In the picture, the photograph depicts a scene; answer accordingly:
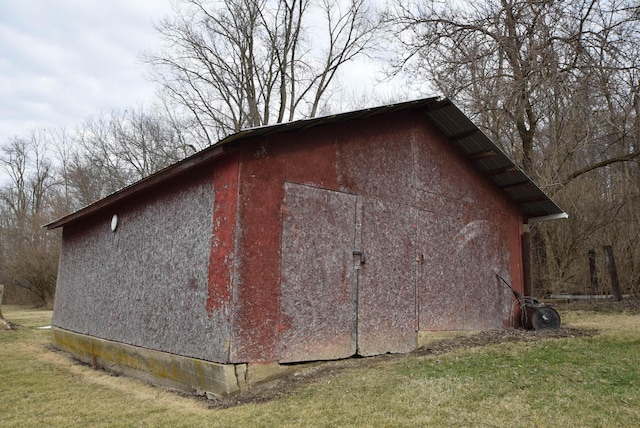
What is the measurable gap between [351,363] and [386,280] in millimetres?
1460

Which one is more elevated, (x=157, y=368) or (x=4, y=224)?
(x=4, y=224)

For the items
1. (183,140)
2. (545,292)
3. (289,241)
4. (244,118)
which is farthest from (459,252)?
(183,140)

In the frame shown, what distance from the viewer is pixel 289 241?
22.2 feet

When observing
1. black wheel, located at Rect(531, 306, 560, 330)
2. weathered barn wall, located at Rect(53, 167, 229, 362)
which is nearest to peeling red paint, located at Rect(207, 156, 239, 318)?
weathered barn wall, located at Rect(53, 167, 229, 362)

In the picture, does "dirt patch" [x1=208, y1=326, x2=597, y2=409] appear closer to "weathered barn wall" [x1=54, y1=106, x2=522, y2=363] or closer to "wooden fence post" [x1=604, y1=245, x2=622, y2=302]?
"weathered barn wall" [x1=54, y1=106, x2=522, y2=363]

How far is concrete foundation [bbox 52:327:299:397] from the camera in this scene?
6031mm

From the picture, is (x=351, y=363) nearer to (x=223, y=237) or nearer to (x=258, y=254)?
(x=258, y=254)

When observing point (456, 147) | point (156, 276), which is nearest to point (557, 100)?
point (456, 147)

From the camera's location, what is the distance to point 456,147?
9.55 metres

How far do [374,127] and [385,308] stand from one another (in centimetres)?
286

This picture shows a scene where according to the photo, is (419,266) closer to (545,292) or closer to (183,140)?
(545,292)

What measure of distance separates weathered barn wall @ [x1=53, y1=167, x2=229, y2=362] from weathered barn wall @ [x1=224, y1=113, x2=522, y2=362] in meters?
0.71

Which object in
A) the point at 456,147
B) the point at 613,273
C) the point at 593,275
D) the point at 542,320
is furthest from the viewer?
the point at 593,275

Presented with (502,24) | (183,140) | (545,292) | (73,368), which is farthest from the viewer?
(183,140)
